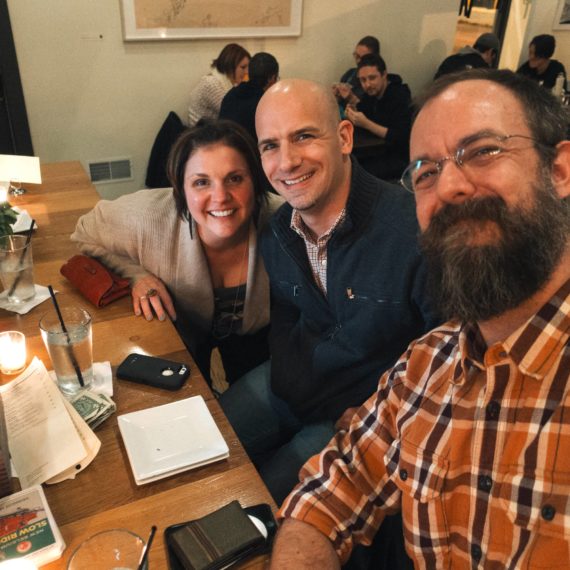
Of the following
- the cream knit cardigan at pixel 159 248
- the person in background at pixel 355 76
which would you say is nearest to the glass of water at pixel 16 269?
the cream knit cardigan at pixel 159 248

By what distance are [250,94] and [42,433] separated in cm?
273

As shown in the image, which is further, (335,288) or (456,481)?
(335,288)

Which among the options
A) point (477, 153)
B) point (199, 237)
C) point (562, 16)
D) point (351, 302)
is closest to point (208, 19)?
point (199, 237)

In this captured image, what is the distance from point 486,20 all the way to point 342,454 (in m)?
5.79

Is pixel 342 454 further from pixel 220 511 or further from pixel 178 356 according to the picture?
pixel 178 356

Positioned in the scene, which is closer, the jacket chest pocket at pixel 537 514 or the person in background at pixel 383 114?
the jacket chest pocket at pixel 537 514

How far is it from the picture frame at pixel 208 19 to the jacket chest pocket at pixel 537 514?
12.7ft

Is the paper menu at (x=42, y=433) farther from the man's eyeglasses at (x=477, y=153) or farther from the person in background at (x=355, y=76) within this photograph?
the person in background at (x=355, y=76)

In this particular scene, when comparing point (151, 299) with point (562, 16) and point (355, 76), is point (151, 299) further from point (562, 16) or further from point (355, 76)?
point (562, 16)

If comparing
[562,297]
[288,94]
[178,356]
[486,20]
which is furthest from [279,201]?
[486,20]

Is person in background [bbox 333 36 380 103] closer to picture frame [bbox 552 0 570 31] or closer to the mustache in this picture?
picture frame [bbox 552 0 570 31]

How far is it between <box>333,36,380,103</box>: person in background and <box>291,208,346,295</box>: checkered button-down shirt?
2.97 m

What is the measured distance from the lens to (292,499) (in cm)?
97

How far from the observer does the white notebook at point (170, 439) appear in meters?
0.94
